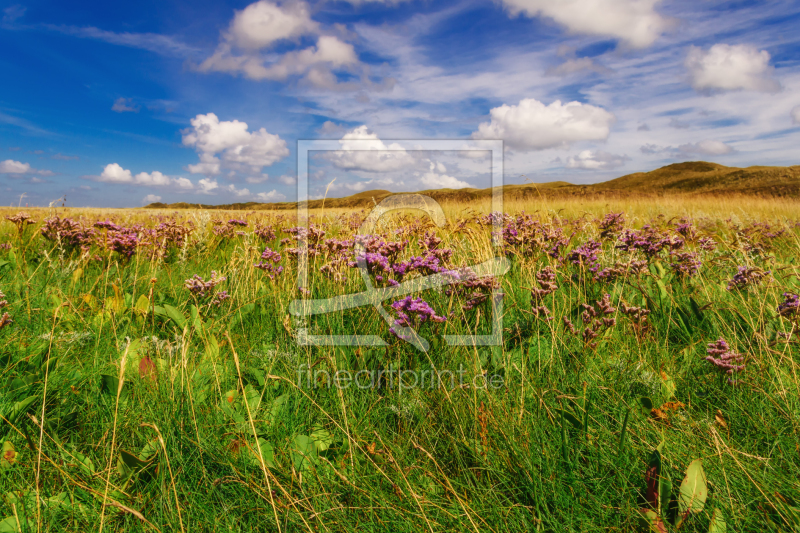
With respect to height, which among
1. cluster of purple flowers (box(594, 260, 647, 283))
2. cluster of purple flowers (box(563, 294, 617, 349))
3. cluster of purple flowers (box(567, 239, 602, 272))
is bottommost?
cluster of purple flowers (box(563, 294, 617, 349))

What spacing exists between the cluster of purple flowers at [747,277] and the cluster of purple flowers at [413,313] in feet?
9.02

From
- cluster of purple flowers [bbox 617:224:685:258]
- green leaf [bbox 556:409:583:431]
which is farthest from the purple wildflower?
cluster of purple flowers [bbox 617:224:685:258]

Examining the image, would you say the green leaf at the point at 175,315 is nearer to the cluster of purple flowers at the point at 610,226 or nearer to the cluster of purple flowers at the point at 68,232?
the cluster of purple flowers at the point at 68,232

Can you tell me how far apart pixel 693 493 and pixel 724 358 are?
1.11 meters

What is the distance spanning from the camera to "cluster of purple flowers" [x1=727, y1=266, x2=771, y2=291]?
10.4ft

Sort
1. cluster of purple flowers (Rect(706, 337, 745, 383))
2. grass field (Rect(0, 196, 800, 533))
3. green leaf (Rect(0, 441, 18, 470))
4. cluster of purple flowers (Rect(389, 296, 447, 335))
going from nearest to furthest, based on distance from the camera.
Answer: grass field (Rect(0, 196, 800, 533)) → green leaf (Rect(0, 441, 18, 470)) → cluster of purple flowers (Rect(706, 337, 745, 383)) → cluster of purple flowers (Rect(389, 296, 447, 335))

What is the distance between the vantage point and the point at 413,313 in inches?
100

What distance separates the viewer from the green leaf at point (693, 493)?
4.52ft

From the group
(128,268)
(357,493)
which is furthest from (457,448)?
(128,268)

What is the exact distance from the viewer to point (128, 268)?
418 centimetres

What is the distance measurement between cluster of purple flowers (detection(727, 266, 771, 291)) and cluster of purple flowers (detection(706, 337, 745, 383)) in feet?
4.50

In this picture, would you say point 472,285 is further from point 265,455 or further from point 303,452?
point 265,455

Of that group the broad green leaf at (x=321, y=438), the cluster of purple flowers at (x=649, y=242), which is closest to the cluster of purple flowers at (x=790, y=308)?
the cluster of purple flowers at (x=649, y=242)

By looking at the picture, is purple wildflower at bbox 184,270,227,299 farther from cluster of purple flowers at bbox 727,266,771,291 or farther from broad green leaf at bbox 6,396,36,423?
cluster of purple flowers at bbox 727,266,771,291
